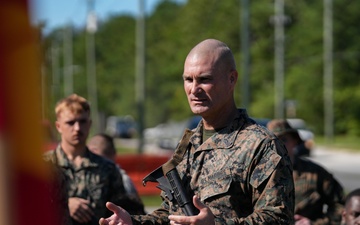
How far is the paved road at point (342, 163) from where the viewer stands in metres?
27.7

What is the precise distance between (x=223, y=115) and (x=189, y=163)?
223mm

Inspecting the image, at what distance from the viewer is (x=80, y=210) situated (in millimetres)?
5406

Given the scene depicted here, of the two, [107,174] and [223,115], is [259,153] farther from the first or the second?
[107,174]

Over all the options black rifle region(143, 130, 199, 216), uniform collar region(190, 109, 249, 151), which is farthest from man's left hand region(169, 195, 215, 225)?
uniform collar region(190, 109, 249, 151)

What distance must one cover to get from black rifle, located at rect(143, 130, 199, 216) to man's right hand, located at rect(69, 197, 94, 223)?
1987 millimetres

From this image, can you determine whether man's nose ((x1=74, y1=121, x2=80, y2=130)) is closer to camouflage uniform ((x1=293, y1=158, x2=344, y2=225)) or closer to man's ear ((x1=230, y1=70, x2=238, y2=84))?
camouflage uniform ((x1=293, y1=158, x2=344, y2=225))

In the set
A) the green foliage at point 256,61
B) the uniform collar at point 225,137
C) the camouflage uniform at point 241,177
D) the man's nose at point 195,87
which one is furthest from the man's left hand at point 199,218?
the green foliage at point 256,61

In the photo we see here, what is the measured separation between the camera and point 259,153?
317 centimetres

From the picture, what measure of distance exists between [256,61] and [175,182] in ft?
222

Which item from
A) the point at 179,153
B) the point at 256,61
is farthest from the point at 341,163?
the point at 179,153

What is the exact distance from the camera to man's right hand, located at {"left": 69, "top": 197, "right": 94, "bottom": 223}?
5.38 metres

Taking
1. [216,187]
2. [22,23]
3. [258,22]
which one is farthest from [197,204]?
[258,22]

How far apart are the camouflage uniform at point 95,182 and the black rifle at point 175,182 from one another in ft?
7.10

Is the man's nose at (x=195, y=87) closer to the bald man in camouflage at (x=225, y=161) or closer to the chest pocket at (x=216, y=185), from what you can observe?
the bald man in camouflage at (x=225, y=161)
